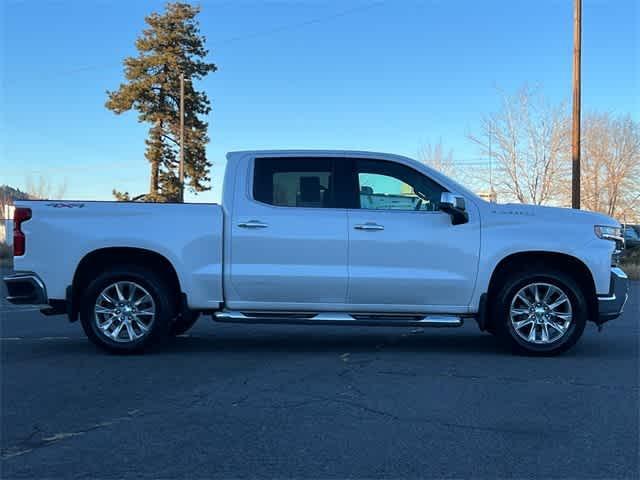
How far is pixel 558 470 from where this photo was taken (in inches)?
149

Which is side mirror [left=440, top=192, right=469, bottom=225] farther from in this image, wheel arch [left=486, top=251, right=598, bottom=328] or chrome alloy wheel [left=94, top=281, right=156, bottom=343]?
chrome alloy wheel [left=94, top=281, right=156, bottom=343]

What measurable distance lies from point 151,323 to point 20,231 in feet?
5.38

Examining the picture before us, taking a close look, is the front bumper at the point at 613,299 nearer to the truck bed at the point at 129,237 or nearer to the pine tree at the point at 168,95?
the truck bed at the point at 129,237

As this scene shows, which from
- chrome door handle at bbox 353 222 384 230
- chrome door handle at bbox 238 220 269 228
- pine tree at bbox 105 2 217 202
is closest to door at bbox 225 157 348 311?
chrome door handle at bbox 238 220 269 228

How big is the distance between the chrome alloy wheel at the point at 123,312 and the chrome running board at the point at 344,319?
73 centimetres

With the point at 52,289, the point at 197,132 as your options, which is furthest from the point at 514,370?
the point at 197,132

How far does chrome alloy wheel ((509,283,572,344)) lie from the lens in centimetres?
684

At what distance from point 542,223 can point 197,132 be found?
33.1m

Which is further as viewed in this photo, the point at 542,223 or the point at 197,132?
the point at 197,132

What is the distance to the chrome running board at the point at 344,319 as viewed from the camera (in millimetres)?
6738

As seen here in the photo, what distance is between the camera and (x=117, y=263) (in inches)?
281

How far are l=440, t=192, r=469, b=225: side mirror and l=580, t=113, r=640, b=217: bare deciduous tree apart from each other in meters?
31.2

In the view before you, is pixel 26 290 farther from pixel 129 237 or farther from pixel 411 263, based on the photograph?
pixel 411 263

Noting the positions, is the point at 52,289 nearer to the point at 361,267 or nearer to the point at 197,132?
the point at 361,267
